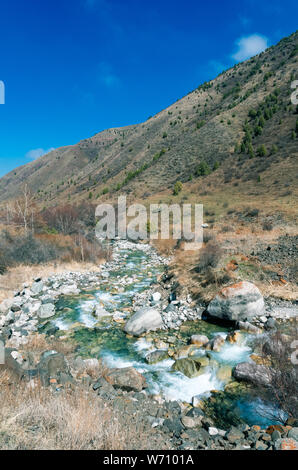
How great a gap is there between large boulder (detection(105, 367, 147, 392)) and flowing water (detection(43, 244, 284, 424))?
31cm

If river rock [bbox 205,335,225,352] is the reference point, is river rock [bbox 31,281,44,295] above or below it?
above

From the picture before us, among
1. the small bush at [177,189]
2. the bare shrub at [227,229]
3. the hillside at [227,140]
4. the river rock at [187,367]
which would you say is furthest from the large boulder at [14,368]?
the small bush at [177,189]

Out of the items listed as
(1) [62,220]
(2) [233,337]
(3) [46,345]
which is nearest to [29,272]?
(3) [46,345]

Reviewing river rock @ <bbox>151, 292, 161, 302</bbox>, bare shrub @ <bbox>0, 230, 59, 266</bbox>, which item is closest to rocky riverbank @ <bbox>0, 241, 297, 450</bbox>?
river rock @ <bbox>151, 292, 161, 302</bbox>

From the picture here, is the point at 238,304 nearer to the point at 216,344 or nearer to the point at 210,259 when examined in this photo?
the point at 216,344

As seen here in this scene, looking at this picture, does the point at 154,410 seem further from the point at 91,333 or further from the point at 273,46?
the point at 273,46

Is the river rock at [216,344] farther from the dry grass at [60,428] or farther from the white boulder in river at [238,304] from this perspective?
the dry grass at [60,428]

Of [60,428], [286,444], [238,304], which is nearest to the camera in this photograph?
[60,428]

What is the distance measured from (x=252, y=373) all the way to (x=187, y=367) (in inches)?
58.0

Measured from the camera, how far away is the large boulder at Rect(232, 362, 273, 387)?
4.91m

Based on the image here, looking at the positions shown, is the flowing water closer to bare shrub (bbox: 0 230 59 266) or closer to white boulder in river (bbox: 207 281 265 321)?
white boulder in river (bbox: 207 281 265 321)

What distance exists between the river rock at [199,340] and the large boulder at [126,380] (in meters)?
2.16

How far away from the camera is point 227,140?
44781mm

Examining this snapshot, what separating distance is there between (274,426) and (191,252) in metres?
12.6
